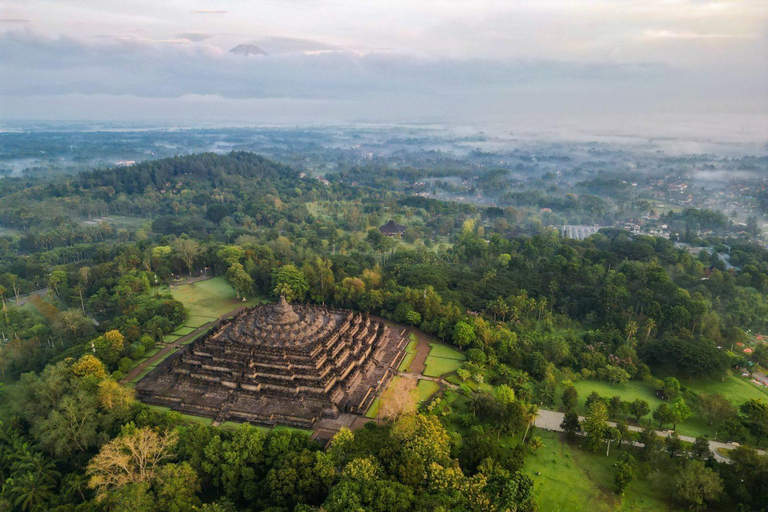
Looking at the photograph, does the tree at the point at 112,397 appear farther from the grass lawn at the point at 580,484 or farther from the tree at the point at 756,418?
the tree at the point at 756,418

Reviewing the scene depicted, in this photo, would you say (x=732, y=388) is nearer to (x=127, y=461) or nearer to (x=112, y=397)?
(x=127, y=461)

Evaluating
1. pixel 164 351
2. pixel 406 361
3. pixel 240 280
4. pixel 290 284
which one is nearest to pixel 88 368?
pixel 164 351

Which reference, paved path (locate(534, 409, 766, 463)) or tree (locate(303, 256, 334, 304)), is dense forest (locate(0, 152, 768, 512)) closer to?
tree (locate(303, 256, 334, 304))

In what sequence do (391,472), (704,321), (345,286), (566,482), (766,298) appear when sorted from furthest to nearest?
1. (766,298)
2. (345,286)
3. (704,321)
4. (566,482)
5. (391,472)

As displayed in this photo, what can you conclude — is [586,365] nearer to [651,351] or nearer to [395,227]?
[651,351]

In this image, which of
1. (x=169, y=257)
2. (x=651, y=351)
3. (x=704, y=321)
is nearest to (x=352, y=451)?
(x=651, y=351)

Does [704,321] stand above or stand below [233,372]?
below

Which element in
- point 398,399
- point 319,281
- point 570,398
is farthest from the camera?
point 319,281
